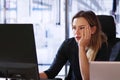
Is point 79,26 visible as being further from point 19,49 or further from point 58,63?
point 19,49

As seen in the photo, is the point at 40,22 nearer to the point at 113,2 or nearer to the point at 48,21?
the point at 48,21

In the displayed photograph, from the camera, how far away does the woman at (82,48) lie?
5.99ft

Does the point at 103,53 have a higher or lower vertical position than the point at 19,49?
lower

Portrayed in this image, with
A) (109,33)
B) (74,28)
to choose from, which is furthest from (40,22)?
(74,28)

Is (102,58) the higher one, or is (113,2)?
(113,2)

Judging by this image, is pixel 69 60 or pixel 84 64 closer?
pixel 84 64

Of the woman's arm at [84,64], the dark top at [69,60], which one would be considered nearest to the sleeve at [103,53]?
the dark top at [69,60]

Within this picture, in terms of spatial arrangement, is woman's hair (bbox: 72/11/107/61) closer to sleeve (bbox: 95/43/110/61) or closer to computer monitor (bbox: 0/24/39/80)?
sleeve (bbox: 95/43/110/61)

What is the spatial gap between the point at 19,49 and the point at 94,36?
791mm

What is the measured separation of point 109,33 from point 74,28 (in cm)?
49

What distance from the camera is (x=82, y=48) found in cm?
188

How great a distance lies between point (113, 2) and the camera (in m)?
4.02

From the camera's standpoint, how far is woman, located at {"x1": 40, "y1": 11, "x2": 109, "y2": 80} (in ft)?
5.99

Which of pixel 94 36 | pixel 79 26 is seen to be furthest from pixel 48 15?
pixel 79 26
